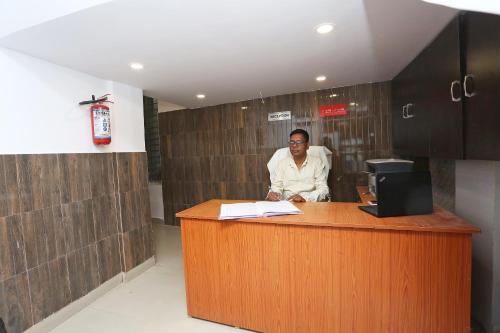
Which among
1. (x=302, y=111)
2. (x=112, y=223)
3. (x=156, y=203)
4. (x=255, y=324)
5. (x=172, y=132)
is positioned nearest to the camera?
(x=255, y=324)

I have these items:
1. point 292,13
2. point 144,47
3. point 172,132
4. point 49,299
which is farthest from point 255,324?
point 172,132

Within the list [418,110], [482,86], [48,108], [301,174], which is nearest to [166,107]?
[48,108]

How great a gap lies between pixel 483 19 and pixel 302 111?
217 cm

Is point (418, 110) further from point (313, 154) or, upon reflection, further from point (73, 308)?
point (73, 308)

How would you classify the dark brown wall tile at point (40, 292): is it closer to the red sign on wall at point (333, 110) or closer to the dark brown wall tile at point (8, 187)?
the dark brown wall tile at point (8, 187)

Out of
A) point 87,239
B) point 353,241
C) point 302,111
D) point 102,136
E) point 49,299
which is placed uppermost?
point 302,111

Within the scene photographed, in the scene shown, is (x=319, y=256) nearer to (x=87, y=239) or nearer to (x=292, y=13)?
(x=292, y=13)

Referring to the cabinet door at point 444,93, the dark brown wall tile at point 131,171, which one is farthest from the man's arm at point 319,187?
the dark brown wall tile at point 131,171

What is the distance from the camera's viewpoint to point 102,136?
2.23m

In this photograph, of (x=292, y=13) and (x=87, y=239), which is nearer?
(x=292, y=13)

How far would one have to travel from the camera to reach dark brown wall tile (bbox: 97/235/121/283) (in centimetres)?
231

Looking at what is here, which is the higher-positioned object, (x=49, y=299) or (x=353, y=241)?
(x=353, y=241)

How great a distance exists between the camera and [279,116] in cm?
344

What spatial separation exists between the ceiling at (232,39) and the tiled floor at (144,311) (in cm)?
210
